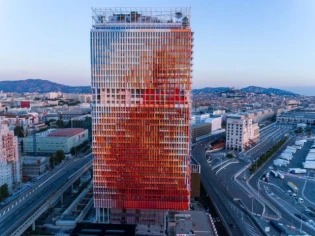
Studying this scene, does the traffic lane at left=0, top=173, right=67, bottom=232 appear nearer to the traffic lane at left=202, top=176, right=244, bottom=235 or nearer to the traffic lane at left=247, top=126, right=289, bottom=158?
the traffic lane at left=202, top=176, right=244, bottom=235

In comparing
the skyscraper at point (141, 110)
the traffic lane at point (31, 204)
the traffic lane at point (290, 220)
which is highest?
the skyscraper at point (141, 110)

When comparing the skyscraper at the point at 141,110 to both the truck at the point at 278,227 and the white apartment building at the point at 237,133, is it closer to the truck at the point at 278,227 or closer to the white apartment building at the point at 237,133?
the truck at the point at 278,227

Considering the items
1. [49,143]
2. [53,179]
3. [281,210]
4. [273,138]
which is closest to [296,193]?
[281,210]

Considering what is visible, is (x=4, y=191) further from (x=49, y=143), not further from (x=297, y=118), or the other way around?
(x=297, y=118)

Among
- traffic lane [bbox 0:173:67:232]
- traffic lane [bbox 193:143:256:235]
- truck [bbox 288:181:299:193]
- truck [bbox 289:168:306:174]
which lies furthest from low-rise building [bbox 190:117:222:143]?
traffic lane [bbox 0:173:67:232]

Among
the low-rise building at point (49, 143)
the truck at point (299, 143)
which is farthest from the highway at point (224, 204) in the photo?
the truck at point (299, 143)

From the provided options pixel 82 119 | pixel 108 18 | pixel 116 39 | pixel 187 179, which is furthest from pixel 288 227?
pixel 82 119

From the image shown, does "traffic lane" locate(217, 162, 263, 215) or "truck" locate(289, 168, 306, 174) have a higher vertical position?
"truck" locate(289, 168, 306, 174)
